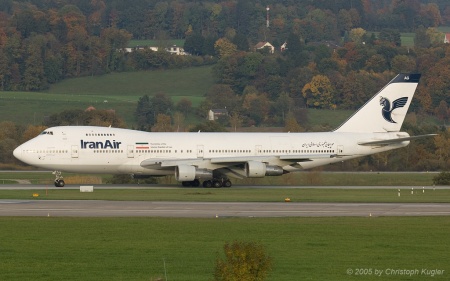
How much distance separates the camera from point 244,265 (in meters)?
22.3

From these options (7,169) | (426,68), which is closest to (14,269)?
(7,169)

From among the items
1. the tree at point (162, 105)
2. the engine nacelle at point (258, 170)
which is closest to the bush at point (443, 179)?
the engine nacelle at point (258, 170)

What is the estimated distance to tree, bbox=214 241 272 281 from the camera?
22169 millimetres

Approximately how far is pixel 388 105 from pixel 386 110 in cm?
37

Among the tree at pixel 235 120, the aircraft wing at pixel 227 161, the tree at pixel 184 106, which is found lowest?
the aircraft wing at pixel 227 161

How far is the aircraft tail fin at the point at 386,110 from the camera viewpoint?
226 ft

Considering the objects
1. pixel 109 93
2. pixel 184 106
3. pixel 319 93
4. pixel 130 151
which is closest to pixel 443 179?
pixel 130 151

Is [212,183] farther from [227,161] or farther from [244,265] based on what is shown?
[244,265]

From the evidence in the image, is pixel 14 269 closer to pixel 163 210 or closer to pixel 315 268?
pixel 315 268

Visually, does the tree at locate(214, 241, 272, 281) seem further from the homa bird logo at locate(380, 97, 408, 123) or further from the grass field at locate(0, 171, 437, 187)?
the homa bird logo at locate(380, 97, 408, 123)

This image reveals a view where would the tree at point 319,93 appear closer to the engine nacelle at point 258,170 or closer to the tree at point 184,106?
the tree at point 184,106

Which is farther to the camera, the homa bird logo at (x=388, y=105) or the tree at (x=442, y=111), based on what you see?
the tree at (x=442, y=111)

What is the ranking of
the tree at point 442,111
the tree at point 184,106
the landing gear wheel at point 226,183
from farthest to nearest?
the tree at point 442,111, the tree at point 184,106, the landing gear wheel at point 226,183

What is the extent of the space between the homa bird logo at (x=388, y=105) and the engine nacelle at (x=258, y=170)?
30.9 feet
